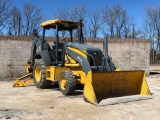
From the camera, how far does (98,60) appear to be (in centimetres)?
829

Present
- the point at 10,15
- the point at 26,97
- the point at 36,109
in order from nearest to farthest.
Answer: the point at 36,109, the point at 26,97, the point at 10,15

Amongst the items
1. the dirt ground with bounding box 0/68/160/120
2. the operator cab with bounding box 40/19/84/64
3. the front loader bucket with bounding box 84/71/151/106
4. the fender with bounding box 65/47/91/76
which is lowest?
the dirt ground with bounding box 0/68/160/120

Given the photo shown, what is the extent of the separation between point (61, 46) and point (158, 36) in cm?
3483

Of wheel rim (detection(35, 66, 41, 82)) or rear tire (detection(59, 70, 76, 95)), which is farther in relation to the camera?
wheel rim (detection(35, 66, 41, 82))

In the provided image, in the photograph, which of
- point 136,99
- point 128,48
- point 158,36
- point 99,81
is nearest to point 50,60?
point 99,81

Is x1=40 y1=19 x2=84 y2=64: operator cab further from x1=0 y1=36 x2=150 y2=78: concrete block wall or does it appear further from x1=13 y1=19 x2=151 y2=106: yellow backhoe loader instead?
x1=0 y1=36 x2=150 y2=78: concrete block wall

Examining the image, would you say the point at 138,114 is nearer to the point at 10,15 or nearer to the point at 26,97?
the point at 26,97

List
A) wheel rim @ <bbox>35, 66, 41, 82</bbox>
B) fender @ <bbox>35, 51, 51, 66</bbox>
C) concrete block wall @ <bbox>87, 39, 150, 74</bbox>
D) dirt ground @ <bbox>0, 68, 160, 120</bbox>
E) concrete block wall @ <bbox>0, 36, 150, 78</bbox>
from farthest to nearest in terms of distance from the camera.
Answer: concrete block wall @ <bbox>87, 39, 150, 74</bbox> < concrete block wall @ <bbox>0, 36, 150, 78</bbox> < wheel rim @ <bbox>35, 66, 41, 82</bbox> < fender @ <bbox>35, 51, 51, 66</bbox> < dirt ground @ <bbox>0, 68, 160, 120</bbox>

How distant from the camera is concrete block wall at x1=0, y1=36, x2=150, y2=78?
44.3ft

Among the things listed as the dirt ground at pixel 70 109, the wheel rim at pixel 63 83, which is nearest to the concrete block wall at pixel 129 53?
the wheel rim at pixel 63 83

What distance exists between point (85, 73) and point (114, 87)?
0.99 m

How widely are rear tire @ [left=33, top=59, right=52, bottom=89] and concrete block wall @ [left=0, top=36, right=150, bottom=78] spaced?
11.6 feet

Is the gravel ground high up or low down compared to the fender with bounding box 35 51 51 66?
down

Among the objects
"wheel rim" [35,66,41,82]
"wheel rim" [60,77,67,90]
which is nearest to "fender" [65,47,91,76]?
"wheel rim" [60,77,67,90]
